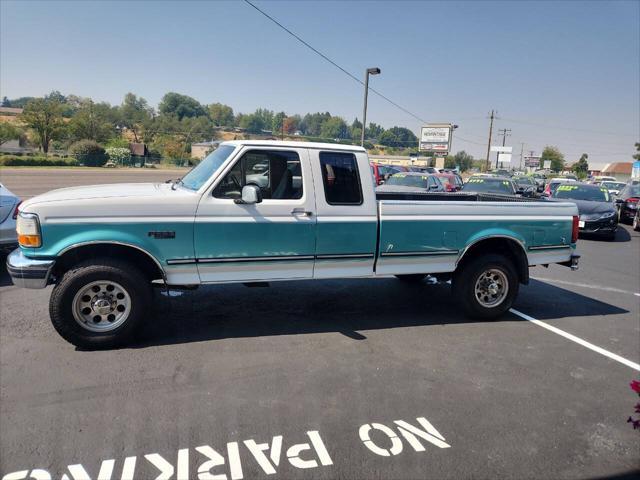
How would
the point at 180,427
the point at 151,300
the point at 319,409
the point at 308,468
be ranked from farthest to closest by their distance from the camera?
the point at 151,300, the point at 319,409, the point at 180,427, the point at 308,468

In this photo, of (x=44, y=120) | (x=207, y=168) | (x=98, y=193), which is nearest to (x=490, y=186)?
(x=207, y=168)

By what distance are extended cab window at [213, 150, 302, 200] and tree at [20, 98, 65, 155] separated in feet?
295

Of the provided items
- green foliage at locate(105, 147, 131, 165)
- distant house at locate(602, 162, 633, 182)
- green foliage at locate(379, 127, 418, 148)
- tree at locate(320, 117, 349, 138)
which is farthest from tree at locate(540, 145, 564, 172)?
green foliage at locate(105, 147, 131, 165)

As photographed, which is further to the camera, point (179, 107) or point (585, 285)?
point (179, 107)

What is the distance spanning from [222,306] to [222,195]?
1814 millimetres

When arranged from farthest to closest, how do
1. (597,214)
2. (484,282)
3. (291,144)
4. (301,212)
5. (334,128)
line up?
(334,128)
(597,214)
(484,282)
(291,144)
(301,212)

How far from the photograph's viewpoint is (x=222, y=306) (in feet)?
20.0

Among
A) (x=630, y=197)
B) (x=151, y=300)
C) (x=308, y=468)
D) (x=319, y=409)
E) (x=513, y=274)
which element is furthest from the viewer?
(x=630, y=197)

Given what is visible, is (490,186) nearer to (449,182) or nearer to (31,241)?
(449,182)

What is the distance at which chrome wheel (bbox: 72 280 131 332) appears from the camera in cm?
458

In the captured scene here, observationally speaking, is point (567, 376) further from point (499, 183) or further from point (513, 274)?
point (499, 183)

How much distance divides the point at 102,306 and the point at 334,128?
66.0 m

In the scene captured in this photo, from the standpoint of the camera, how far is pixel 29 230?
436 centimetres

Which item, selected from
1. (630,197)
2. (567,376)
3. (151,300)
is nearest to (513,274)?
(567,376)
